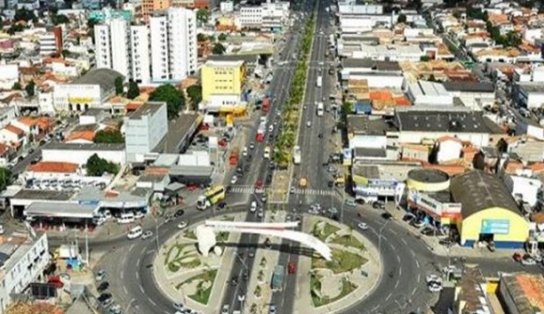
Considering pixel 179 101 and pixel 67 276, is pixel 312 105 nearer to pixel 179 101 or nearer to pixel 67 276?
pixel 179 101

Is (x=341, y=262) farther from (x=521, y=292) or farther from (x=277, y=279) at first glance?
(x=521, y=292)

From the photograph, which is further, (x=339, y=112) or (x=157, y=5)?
(x=157, y=5)

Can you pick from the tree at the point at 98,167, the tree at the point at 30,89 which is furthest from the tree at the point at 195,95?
the tree at the point at 98,167

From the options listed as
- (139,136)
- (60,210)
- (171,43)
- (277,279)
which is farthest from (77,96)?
(277,279)

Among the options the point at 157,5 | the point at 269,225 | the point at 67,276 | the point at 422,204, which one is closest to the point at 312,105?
the point at 422,204

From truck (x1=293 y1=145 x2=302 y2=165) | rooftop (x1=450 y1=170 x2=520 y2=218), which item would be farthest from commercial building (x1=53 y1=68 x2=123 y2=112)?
rooftop (x1=450 y1=170 x2=520 y2=218)

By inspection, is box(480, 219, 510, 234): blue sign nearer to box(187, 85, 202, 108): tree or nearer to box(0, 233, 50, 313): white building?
box(0, 233, 50, 313): white building

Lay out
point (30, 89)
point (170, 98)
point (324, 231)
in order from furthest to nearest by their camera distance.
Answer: point (30, 89) → point (170, 98) → point (324, 231)
